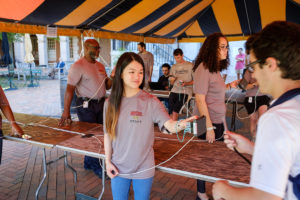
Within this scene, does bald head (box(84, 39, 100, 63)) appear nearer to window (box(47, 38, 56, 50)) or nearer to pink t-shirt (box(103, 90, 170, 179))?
pink t-shirt (box(103, 90, 170, 179))

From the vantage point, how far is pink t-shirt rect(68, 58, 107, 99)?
3088 mm

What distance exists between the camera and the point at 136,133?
1575 mm

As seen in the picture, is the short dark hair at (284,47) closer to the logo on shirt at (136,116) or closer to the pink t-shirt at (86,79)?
the logo on shirt at (136,116)

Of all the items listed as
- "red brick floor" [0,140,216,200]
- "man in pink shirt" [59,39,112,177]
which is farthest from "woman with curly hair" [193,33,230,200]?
"man in pink shirt" [59,39,112,177]

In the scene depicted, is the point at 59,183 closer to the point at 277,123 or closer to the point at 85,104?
the point at 85,104

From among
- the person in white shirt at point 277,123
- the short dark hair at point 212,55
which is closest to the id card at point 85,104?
the short dark hair at point 212,55

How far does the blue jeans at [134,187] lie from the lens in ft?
5.28

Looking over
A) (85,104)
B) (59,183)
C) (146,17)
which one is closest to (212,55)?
(85,104)

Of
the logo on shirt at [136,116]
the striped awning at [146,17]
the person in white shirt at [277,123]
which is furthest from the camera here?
the striped awning at [146,17]

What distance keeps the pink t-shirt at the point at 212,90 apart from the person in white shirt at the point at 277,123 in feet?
4.54

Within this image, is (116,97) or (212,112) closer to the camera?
(116,97)

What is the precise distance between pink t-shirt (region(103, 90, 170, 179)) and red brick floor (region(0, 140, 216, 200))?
4.77 ft

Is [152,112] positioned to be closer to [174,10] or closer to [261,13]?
[174,10]

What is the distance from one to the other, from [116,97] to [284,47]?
1.12m
